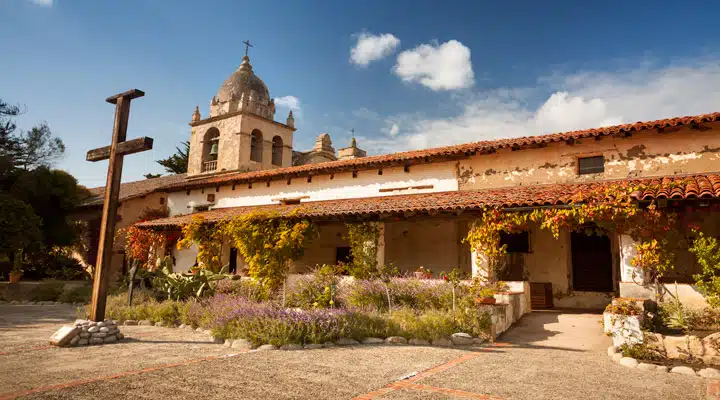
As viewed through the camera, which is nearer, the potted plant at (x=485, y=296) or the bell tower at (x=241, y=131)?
the potted plant at (x=485, y=296)

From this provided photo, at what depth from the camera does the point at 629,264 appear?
359 inches

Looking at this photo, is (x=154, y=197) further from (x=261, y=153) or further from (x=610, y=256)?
(x=610, y=256)

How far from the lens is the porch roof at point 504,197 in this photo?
9125mm

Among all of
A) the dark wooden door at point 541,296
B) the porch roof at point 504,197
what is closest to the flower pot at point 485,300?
the porch roof at point 504,197

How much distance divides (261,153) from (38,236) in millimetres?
10435

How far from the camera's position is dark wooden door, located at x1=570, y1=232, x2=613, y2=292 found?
40.9ft

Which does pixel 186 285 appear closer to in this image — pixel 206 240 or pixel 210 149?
pixel 206 240

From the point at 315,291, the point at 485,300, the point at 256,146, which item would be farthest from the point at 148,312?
the point at 256,146

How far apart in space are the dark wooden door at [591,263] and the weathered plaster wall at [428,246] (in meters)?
3.18

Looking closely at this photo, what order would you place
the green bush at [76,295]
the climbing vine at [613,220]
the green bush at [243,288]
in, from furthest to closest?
1. the green bush at [76,295]
2. the green bush at [243,288]
3. the climbing vine at [613,220]

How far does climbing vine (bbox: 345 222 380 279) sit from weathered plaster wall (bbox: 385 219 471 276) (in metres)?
1.50

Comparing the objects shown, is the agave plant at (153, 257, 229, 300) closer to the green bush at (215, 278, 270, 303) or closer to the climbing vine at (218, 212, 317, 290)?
the green bush at (215, 278, 270, 303)

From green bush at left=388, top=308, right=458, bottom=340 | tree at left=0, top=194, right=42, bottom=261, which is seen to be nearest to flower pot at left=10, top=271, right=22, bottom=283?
tree at left=0, top=194, right=42, bottom=261

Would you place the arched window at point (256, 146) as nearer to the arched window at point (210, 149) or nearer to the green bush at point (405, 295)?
the arched window at point (210, 149)
